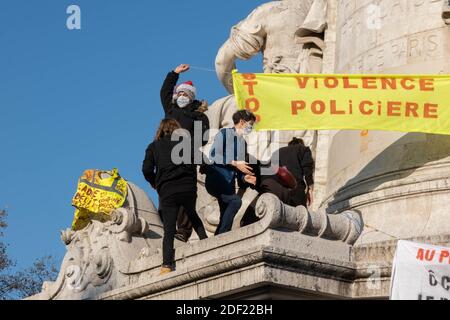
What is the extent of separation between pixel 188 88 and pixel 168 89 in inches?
15.0

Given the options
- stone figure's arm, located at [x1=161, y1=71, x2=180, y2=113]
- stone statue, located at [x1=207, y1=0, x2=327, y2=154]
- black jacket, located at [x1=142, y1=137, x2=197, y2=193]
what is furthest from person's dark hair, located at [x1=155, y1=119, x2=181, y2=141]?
stone statue, located at [x1=207, y1=0, x2=327, y2=154]

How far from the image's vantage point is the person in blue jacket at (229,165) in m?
16.5

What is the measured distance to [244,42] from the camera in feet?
80.8

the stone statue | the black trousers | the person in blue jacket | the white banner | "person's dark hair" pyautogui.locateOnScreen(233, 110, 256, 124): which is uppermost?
the stone statue

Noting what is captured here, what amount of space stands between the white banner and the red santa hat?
449cm

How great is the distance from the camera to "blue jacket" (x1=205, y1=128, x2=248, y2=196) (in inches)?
651

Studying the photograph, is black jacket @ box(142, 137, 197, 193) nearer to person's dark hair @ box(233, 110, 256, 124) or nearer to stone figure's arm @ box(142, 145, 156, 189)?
stone figure's arm @ box(142, 145, 156, 189)

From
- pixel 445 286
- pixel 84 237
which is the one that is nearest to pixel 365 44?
pixel 84 237

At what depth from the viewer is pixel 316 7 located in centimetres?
2259

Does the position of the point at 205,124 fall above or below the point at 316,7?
below

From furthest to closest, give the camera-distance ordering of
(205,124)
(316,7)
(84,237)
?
1. (316,7)
2. (84,237)
3. (205,124)
